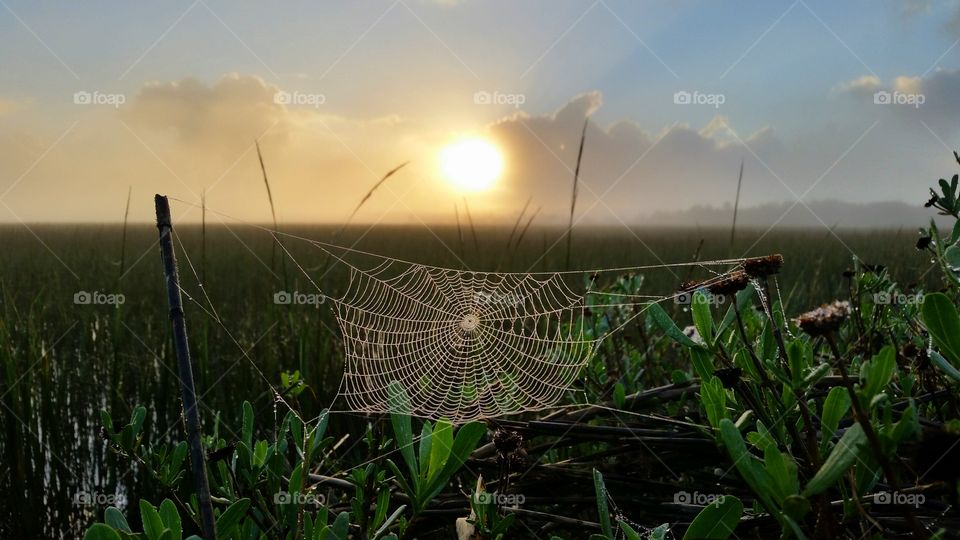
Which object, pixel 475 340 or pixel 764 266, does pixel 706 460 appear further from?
pixel 475 340

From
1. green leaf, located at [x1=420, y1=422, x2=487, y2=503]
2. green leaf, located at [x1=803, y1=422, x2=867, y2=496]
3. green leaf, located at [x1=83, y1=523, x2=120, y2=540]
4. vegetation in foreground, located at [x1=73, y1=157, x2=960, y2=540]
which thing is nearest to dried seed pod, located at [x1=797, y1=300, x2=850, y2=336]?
vegetation in foreground, located at [x1=73, y1=157, x2=960, y2=540]

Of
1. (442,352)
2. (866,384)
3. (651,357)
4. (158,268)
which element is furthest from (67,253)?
(866,384)

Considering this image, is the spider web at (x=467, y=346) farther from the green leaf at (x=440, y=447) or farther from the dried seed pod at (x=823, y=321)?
the dried seed pod at (x=823, y=321)

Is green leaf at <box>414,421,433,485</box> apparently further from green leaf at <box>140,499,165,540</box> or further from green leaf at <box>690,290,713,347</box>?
green leaf at <box>690,290,713,347</box>

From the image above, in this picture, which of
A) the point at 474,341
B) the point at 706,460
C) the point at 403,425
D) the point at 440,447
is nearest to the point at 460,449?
the point at 440,447

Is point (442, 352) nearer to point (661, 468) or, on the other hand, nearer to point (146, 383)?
point (661, 468)

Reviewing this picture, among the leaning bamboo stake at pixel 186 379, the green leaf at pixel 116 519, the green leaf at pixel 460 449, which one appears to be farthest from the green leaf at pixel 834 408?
the green leaf at pixel 116 519

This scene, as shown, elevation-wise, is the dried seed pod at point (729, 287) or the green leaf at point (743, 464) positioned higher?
the dried seed pod at point (729, 287)
